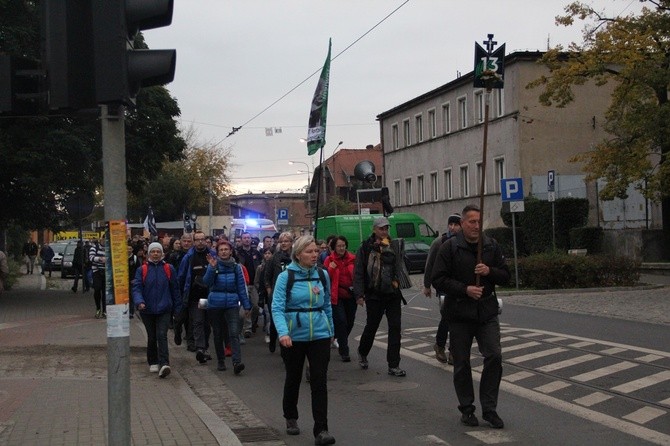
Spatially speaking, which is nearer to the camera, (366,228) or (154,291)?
(154,291)

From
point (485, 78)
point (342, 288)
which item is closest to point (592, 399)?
point (485, 78)

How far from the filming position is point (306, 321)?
741cm

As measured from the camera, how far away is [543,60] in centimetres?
2984

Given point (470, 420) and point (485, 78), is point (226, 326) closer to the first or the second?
point (470, 420)

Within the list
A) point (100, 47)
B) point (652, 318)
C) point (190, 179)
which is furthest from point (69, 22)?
point (190, 179)

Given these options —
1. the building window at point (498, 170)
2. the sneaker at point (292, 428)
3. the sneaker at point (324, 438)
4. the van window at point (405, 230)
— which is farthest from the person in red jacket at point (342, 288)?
the building window at point (498, 170)

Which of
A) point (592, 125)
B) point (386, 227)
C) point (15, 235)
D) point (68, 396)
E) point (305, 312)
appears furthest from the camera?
point (15, 235)

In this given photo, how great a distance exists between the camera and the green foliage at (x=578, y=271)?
23250mm

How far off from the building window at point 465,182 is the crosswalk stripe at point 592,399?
38827mm

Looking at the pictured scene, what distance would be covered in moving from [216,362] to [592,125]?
1293 inches

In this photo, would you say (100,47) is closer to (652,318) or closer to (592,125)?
(652,318)

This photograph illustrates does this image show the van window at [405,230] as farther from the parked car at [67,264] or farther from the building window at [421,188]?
the parked car at [67,264]

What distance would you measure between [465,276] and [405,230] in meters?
30.7

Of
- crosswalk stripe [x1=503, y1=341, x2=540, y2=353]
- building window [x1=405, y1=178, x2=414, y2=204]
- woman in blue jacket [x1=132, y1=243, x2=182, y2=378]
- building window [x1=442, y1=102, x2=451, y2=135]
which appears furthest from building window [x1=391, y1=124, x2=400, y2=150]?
woman in blue jacket [x1=132, y1=243, x2=182, y2=378]
